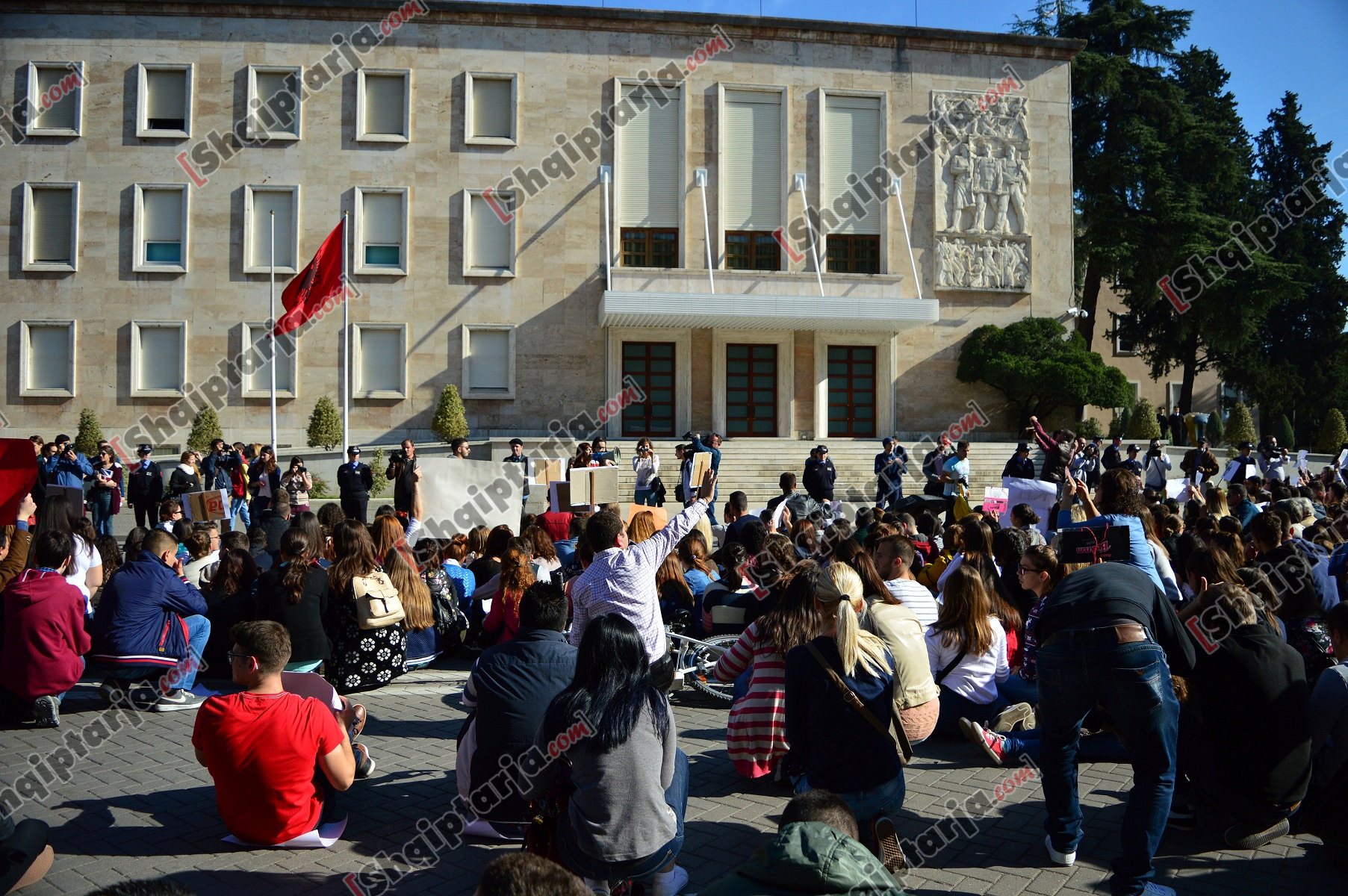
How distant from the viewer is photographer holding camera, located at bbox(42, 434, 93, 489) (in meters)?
17.8

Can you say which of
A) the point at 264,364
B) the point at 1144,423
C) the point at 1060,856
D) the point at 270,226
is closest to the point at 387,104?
the point at 270,226

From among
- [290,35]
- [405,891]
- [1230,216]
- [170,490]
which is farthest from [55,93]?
[1230,216]

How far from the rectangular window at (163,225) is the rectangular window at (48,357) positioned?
293 centimetres

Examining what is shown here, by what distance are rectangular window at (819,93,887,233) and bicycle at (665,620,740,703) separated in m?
24.3

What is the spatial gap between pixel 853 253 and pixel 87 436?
22021 mm

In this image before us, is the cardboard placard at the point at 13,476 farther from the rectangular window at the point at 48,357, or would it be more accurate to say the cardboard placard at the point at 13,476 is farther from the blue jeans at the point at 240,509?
the rectangular window at the point at 48,357

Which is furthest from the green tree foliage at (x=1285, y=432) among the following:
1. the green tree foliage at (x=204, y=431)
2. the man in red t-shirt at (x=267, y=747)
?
the man in red t-shirt at (x=267, y=747)

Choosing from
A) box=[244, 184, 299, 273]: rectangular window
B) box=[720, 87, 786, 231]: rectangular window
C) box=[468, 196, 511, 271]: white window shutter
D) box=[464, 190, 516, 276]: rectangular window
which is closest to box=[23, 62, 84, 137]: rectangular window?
box=[244, 184, 299, 273]: rectangular window

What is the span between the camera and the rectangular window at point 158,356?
93.6ft

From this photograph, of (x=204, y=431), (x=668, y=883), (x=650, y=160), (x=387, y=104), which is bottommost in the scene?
(x=668, y=883)

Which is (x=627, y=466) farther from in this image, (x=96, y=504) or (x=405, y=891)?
(x=405, y=891)

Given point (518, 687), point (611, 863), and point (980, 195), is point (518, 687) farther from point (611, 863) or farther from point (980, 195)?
point (980, 195)

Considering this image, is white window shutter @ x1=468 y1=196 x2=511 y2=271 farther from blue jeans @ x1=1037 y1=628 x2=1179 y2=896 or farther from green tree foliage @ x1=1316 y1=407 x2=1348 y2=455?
green tree foliage @ x1=1316 y1=407 x2=1348 y2=455

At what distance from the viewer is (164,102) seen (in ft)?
95.1
